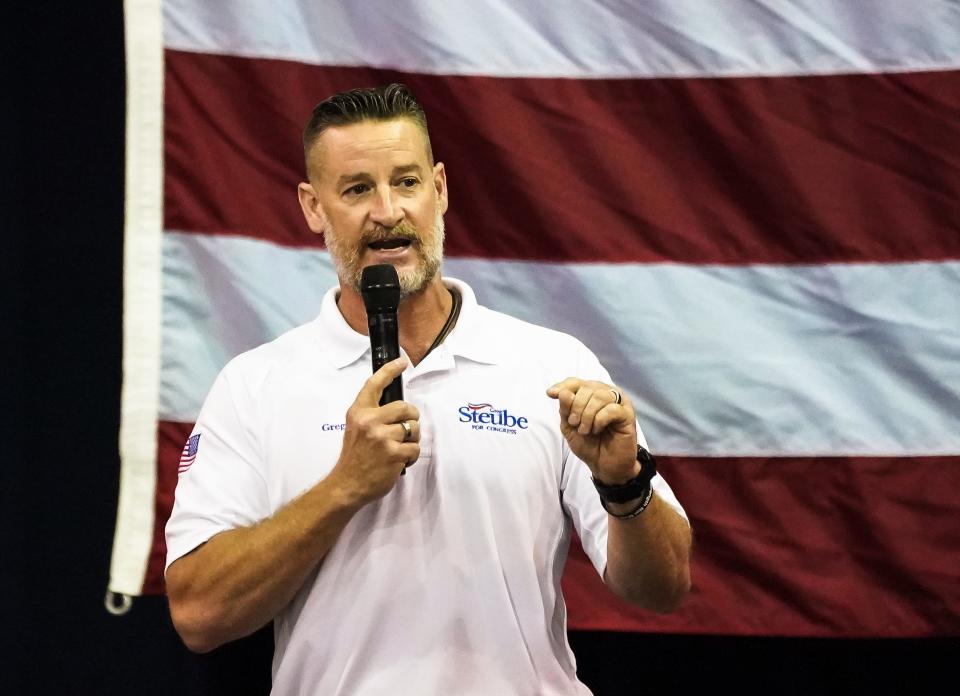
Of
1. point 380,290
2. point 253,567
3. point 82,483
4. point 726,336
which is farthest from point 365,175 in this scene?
point 82,483

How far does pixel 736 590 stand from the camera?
1.91 m

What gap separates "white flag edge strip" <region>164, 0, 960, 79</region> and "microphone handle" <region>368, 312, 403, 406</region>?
85 cm

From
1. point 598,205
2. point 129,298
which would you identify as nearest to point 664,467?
point 598,205

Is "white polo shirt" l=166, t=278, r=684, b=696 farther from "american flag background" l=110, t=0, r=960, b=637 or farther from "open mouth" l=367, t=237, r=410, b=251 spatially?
"american flag background" l=110, t=0, r=960, b=637

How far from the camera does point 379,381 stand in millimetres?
1198

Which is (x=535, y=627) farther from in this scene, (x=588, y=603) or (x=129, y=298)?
(x=129, y=298)

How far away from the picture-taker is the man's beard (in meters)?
1.41

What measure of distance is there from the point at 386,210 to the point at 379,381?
297mm

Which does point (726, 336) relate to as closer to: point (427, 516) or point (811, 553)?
point (811, 553)

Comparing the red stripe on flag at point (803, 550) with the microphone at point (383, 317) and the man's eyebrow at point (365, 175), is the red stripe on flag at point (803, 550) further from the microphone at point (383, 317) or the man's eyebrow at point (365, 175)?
the microphone at point (383, 317)

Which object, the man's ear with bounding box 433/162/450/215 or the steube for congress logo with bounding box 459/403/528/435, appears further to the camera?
the man's ear with bounding box 433/162/450/215

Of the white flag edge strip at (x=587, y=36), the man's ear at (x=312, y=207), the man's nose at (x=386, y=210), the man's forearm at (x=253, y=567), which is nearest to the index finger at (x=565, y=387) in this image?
the man's forearm at (x=253, y=567)

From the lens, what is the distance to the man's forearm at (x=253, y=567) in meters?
1.25

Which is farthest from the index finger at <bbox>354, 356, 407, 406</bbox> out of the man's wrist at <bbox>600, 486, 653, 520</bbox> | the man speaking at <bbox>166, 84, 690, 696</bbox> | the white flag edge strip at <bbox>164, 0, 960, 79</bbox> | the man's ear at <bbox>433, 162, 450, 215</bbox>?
the white flag edge strip at <bbox>164, 0, 960, 79</bbox>
